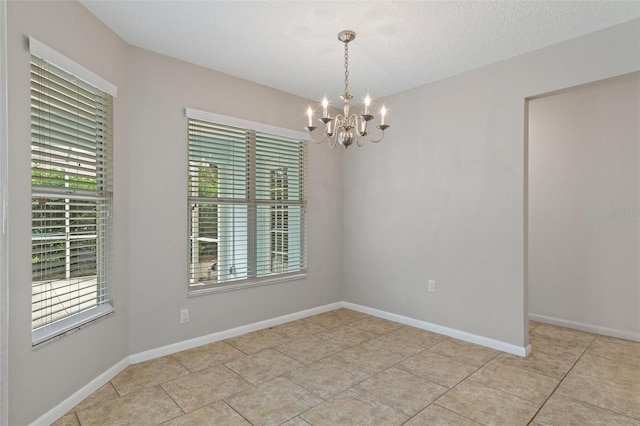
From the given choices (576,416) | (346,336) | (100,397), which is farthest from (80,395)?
(576,416)

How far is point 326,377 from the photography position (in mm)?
2748

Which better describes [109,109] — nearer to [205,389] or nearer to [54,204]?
[54,204]

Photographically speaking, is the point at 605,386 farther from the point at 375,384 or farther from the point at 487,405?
the point at 375,384

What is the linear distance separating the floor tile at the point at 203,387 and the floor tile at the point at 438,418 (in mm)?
1197

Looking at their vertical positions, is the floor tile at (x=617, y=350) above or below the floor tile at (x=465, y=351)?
above

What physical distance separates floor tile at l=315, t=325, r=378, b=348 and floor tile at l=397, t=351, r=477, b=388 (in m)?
0.60

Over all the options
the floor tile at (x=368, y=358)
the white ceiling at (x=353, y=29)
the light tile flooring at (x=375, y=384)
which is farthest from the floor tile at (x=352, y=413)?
the white ceiling at (x=353, y=29)

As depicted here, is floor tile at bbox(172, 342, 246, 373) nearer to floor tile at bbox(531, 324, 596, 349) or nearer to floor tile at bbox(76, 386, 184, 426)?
floor tile at bbox(76, 386, 184, 426)

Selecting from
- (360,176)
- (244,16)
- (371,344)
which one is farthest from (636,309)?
(244,16)

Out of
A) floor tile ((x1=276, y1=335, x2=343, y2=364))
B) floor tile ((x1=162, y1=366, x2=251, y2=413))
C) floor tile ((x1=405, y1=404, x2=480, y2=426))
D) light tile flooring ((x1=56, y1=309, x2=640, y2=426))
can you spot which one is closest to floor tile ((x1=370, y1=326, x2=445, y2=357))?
light tile flooring ((x1=56, y1=309, x2=640, y2=426))

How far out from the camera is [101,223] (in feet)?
8.74

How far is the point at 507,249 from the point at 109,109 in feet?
11.7

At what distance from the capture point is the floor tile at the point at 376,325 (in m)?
3.85

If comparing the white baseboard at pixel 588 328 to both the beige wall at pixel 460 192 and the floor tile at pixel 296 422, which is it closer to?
the beige wall at pixel 460 192
